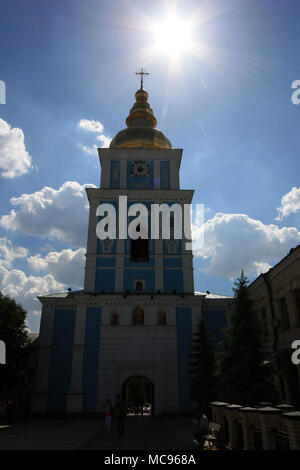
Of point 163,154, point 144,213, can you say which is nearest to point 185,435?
point 144,213

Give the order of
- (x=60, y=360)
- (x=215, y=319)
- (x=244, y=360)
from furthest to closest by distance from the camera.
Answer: (x=215, y=319) → (x=60, y=360) → (x=244, y=360)

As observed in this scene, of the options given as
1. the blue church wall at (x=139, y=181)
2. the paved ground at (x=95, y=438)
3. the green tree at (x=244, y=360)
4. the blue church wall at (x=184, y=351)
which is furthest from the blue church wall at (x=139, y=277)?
the green tree at (x=244, y=360)

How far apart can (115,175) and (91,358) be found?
15.6 m

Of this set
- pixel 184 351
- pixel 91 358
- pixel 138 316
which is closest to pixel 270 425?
pixel 184 351

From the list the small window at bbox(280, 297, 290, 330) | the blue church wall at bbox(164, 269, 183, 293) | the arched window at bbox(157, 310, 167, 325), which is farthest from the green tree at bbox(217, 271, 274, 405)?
the blue church wall at bbox(164, 269, 183, 293)

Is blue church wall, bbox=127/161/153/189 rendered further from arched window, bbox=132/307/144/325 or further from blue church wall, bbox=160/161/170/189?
arched window, bbox=132/307/144/325

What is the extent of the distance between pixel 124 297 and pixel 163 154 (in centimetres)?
1380

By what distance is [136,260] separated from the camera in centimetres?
2944

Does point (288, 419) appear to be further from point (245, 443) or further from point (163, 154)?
point (163, 154)

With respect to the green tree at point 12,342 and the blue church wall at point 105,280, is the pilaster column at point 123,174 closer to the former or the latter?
the blue church wall at point 105,280

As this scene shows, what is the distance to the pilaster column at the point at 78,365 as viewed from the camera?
2419 centimetres

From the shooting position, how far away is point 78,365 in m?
A: 25.1

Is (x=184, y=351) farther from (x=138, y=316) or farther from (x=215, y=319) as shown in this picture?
(x=215, y=319)

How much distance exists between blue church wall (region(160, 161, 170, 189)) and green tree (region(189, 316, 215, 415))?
13.5 meters
